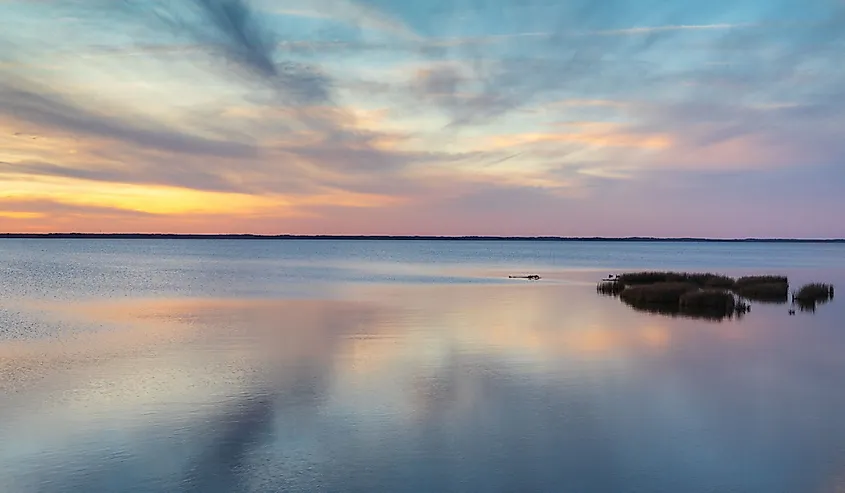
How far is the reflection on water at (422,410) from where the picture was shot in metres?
10.6

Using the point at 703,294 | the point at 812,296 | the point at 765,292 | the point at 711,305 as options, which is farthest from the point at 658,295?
the point at 812,296

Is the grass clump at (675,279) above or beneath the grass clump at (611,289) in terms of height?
above

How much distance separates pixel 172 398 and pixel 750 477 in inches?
457

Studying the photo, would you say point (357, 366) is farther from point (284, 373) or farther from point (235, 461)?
point (235, 461)

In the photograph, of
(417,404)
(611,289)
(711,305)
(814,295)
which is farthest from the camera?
(611,289)

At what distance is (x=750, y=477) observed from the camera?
10.7 m

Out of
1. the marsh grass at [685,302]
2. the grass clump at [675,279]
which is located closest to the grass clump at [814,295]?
the marsh grass at [685,302]

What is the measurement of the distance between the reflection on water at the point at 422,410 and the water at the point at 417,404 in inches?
2.2

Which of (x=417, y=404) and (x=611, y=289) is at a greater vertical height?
(x=611, y=289)

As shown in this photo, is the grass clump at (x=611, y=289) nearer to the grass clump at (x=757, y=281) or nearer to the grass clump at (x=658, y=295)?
the grass clump at (x=658, y=295)

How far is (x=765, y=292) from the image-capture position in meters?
42.5

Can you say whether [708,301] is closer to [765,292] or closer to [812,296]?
[812,296]

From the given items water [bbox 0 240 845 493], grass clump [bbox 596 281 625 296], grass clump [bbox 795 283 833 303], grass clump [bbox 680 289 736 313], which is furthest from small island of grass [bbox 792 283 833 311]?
grass clump [bbox 596 281 625 296]

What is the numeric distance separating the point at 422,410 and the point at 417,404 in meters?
0.50
